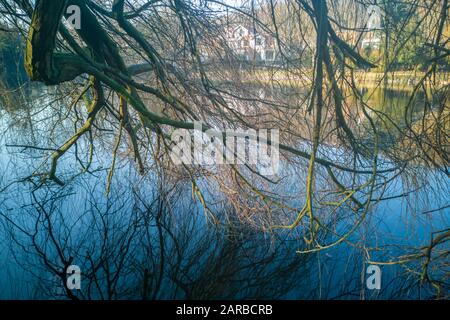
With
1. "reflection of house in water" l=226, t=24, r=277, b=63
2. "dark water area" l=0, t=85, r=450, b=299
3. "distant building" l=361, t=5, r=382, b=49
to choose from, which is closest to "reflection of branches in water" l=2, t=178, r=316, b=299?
"dark water area" l=0, t=85, r=450, b=299

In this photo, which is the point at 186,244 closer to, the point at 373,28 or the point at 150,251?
the point at 150,251

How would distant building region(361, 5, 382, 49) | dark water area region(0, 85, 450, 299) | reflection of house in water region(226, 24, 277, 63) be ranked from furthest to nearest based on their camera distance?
reflection of house in water region(226, 24, 277, 63) → dark water area region(0, 85, 450, 299) → distant building region(361, 5, 382, 49)

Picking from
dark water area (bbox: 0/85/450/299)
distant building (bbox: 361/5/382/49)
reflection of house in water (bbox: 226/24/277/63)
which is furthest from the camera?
reflection of house in water (bbox: 226/24/277/63)

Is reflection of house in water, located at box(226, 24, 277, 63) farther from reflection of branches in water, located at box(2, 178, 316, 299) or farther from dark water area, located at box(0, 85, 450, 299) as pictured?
reflection of branches in water, located at box(2, 178, 316, 299)

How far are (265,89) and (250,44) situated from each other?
346 mm

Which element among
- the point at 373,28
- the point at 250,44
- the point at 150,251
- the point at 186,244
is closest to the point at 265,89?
the point at 250,44

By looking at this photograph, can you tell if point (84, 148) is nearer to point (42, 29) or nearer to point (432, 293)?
point (42, 29)

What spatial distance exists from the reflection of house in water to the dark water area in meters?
0.79

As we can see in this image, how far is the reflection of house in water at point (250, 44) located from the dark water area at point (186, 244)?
2.60 ft

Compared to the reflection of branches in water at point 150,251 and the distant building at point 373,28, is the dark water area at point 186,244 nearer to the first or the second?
the reflection of branches in water at point 150,251

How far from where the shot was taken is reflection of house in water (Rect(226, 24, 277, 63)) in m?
2.68

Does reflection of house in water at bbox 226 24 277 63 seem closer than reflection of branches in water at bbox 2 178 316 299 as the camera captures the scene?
No

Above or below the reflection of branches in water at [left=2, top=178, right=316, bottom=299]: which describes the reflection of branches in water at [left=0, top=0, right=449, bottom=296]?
above

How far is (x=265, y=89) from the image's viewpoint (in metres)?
3.03
